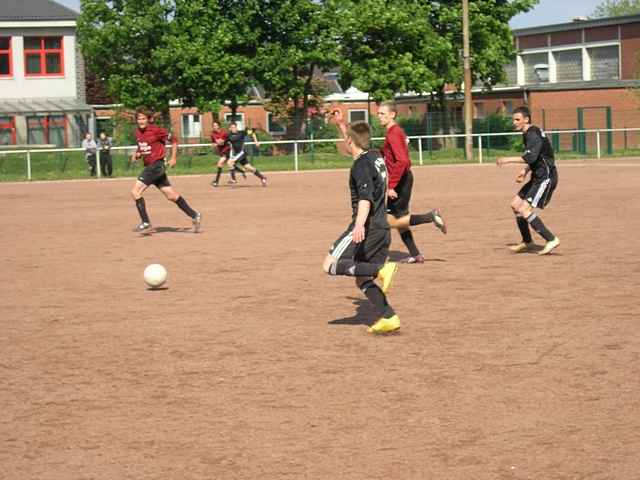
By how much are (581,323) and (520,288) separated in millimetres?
1953

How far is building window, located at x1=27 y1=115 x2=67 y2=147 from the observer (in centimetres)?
5794

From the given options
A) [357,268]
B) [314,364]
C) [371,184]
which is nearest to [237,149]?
[357,268]

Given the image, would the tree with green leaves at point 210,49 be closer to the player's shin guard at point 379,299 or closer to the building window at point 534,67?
the building window at point 534,67

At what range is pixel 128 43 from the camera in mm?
52156

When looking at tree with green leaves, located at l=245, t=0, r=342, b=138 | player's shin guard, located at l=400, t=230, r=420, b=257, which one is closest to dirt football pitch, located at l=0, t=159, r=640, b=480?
player's shin guard, located at l=400, t=230, r=420, b=257

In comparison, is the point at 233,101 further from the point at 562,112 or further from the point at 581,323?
the point at 581,323

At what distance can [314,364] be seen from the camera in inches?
314

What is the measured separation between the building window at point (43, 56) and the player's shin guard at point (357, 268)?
5150cm

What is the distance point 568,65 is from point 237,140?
1545 inches

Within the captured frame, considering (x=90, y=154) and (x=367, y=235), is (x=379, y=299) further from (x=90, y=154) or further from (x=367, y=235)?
(x=90, y=154)

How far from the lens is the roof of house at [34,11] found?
5722 centimetres

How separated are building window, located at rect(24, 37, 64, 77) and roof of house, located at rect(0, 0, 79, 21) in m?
1.10

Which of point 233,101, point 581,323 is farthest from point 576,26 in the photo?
point 581,323

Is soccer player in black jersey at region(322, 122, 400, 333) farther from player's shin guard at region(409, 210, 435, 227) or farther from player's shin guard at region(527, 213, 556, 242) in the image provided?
player's shin guard at region(527, 213, 556, 242)
